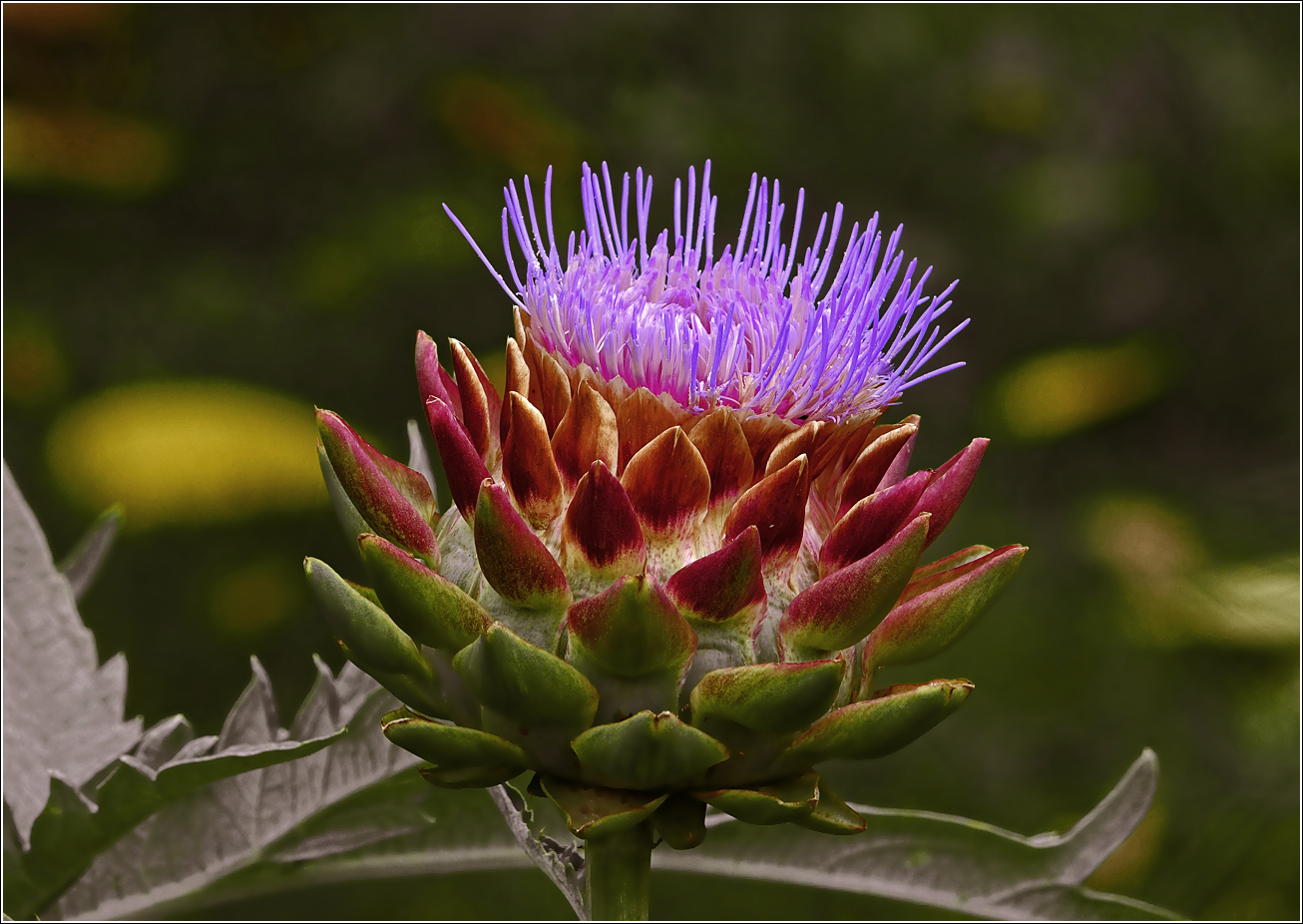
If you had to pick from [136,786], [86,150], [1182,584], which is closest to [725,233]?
[1182,584]

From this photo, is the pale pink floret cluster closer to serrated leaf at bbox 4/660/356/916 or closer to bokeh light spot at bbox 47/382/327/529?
serrated leaf at bbox 4/660/356/916

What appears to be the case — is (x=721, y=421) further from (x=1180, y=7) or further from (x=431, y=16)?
(x=1180, y=7)

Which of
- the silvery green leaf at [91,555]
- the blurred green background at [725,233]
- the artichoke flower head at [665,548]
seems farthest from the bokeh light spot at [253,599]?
the artichoke flower head at [665,548]

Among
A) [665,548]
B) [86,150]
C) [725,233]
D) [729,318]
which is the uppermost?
[86,150]

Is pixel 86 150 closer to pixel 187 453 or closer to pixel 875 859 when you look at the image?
pixel 187 453

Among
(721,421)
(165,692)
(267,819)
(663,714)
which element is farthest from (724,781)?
(165,692)

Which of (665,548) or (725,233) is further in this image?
(725,233)

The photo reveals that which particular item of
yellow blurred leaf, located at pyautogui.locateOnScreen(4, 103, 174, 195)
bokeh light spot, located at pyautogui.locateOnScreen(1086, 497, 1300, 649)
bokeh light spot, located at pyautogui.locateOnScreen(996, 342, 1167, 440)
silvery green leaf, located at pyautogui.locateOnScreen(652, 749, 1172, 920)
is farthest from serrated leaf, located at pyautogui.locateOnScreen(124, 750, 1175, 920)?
yellow blurred leaf, located at pyautogui.locateOnScreen(4, 103, 174, 195)
